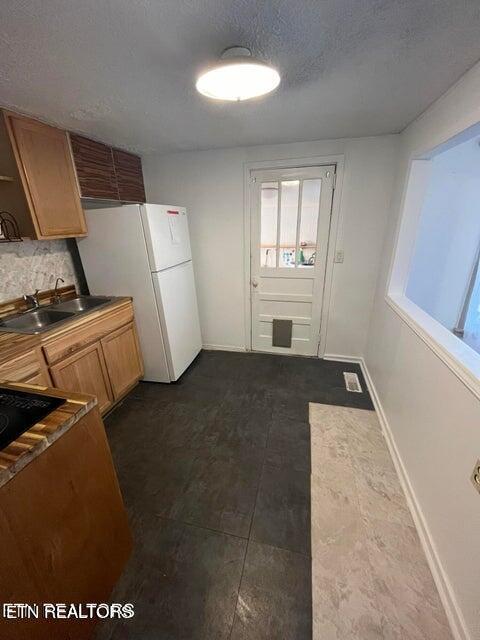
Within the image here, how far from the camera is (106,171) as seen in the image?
92.0 inches

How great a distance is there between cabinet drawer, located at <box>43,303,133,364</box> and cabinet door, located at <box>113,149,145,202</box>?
3.80ft

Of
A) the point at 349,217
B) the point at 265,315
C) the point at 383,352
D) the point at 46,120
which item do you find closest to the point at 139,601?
the point at 383,352

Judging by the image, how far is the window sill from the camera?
1.10m

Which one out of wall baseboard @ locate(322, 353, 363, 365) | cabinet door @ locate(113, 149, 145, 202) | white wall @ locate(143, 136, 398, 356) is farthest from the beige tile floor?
cabinet door @ locate(113, 149, 145, 202)

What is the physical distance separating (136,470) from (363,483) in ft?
4.84

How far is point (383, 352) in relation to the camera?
2.22m

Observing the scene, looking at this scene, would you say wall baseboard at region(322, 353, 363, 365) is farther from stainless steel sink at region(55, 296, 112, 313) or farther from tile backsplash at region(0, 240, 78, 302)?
tile backsplash at region(0, 240, 78, 302)

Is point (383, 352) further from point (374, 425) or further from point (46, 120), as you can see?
point (46, 120)

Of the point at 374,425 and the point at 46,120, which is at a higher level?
the point at 46,120

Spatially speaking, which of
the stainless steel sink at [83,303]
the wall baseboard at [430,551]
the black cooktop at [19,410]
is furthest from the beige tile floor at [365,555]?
the stainless steel sink at [83,303]

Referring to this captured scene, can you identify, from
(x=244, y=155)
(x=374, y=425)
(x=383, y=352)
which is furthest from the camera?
(x=244, y=155)

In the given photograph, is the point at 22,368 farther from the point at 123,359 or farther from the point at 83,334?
the point at 123,359

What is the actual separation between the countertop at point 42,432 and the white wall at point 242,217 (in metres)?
2.23

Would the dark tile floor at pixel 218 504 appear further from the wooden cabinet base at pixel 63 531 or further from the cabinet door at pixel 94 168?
the cabinet door at pixel 94 168
